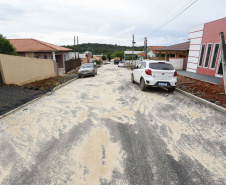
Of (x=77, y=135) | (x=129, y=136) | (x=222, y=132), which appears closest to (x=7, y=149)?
(x=77, y=135)

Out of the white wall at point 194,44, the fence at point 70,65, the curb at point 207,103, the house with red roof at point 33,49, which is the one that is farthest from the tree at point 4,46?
the white wall at point 194,44

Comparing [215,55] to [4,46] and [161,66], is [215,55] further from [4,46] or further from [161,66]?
[4,46]

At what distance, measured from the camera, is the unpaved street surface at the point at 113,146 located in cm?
246

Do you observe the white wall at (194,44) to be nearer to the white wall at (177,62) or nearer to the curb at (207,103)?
the white wall at (177,62)

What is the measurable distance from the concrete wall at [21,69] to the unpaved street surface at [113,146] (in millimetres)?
4476

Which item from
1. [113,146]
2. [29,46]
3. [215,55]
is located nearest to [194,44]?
[215,55]

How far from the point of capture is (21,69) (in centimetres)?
970

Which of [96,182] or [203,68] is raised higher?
[203,68]

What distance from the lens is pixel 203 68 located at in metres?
14.3

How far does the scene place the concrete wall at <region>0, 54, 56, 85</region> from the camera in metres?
8.38

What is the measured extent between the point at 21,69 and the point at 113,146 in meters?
9.48

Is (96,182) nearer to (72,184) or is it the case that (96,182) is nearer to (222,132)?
(72,184)

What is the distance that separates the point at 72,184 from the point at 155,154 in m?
1.76

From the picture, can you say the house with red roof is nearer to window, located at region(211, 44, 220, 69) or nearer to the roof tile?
the roof tile
